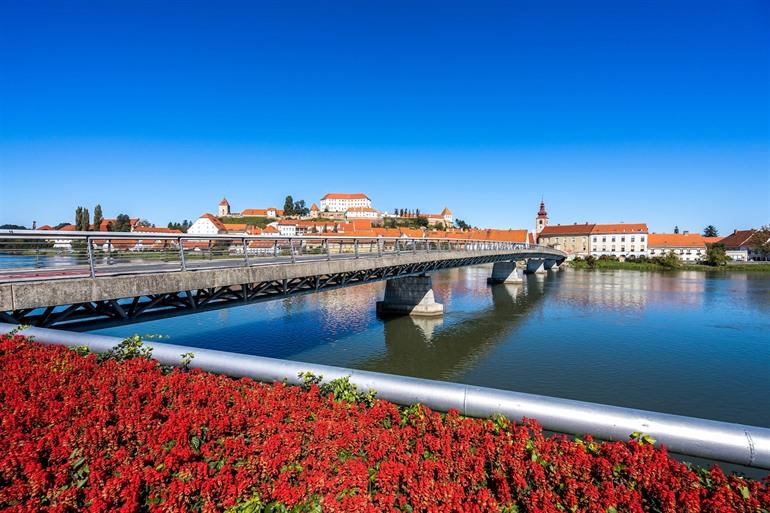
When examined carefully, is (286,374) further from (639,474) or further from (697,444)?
(697,444)

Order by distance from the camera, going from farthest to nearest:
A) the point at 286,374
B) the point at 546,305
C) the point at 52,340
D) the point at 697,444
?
the point at 546,305 → the point at 52,340 → the point at 286,374 → the point at 697,444

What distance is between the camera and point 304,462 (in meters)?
3.73

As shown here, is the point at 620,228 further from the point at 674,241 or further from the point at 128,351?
the point at 128,351

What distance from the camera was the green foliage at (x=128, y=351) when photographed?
20.5 feet

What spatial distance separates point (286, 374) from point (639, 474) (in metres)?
4.11

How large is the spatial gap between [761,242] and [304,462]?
13147cm

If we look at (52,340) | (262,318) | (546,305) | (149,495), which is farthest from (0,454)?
(546,305)

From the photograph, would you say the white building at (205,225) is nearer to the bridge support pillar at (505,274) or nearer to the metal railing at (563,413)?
the bridge support pillar at (505,274)

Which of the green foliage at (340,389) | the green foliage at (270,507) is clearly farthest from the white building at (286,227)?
the green foliage at (270,507)

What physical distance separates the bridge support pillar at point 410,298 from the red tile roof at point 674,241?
107543 millimetres

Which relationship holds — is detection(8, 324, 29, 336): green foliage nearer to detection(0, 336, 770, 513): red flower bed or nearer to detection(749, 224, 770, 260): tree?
detection(0, 336, 770, 513): red flower bed

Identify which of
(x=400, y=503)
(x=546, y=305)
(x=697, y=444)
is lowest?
(x=546, y=305)

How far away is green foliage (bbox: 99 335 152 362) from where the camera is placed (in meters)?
6.23

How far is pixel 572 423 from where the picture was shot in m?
4.07
